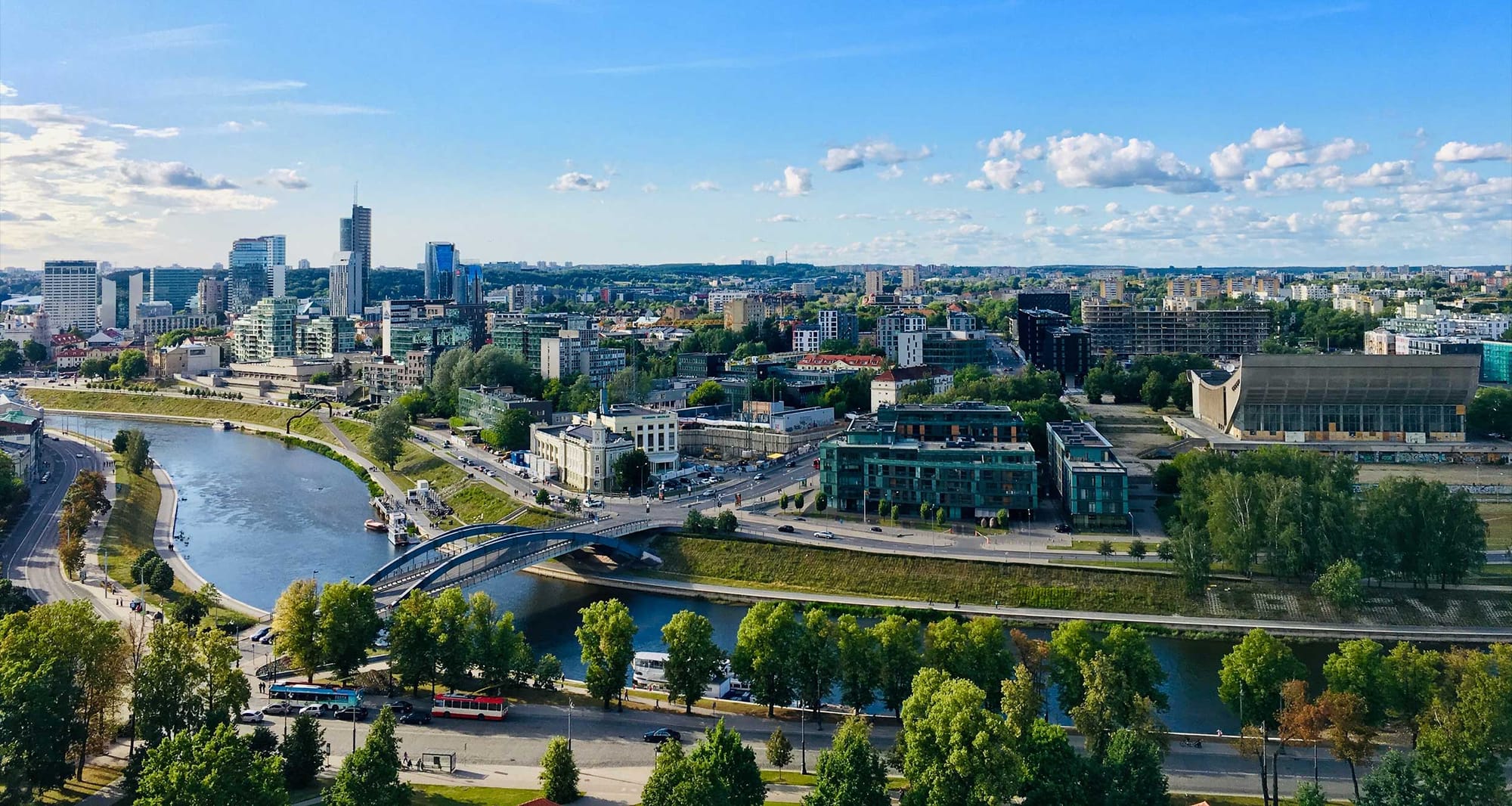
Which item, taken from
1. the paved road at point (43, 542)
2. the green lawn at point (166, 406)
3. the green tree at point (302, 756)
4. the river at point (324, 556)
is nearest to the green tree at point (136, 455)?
the paved road at point (43, 542)

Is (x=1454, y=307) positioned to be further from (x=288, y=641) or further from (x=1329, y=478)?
(x=288, y=641)

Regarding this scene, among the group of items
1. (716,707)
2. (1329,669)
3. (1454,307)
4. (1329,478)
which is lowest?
(716,707)

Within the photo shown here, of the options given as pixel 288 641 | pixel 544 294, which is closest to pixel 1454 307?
pixel 288 641

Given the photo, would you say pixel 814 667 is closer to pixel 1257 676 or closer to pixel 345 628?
pixel 1257 676

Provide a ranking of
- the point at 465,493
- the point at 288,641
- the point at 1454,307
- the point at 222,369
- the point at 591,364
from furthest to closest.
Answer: the point at 1454,307
the point at 222,369
the point at 591,364
the point at 465,493
the point at 288,641

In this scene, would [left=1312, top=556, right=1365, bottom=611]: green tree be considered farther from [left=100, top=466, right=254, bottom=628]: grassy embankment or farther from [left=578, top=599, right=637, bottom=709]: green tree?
[left=100, top=466, right=254, bottom=628]: grassy embankment

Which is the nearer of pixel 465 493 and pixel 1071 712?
pixel 1071 712

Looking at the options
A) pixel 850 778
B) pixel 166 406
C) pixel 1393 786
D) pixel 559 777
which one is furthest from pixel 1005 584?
pixel 166 406
